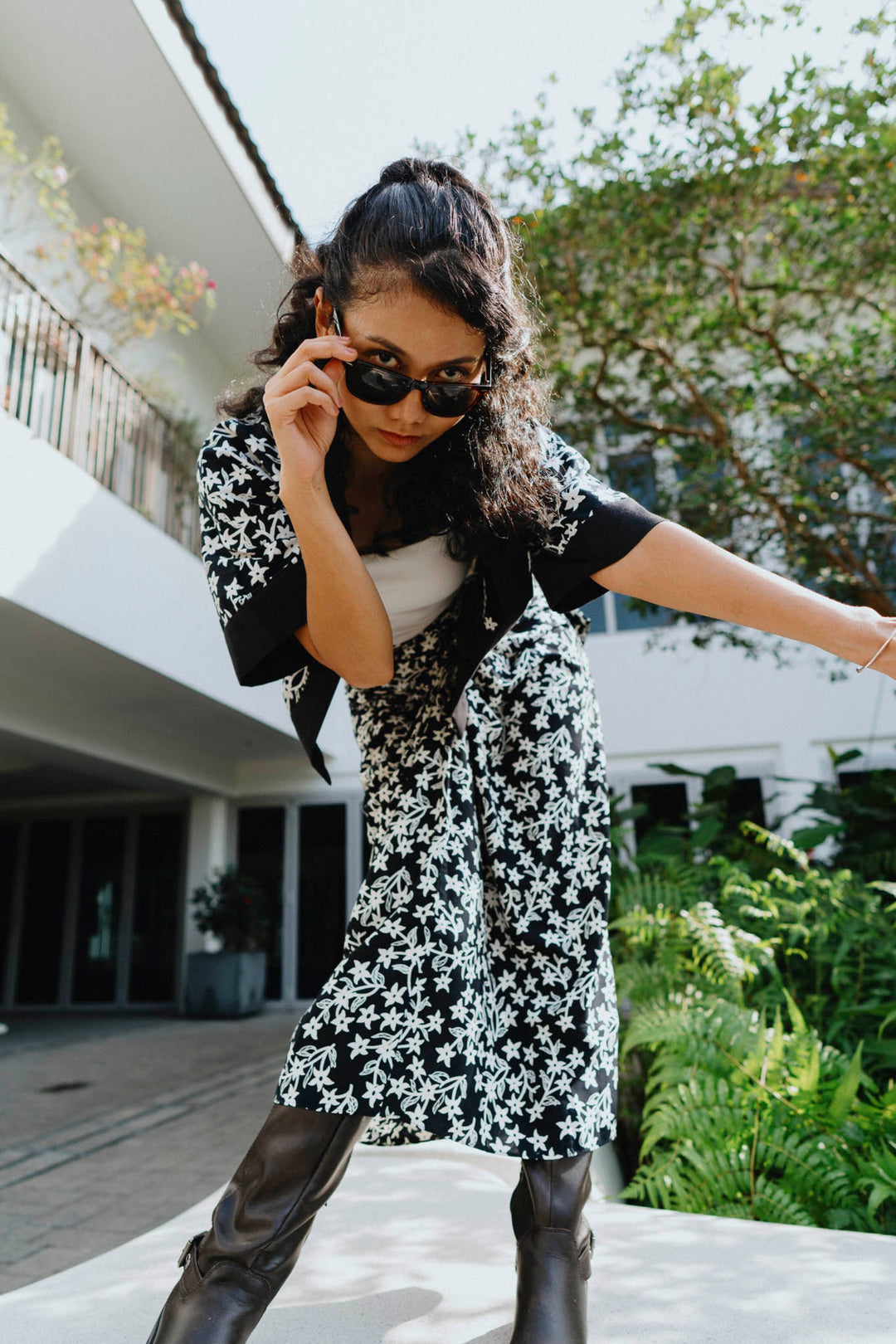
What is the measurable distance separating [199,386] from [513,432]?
1025cm

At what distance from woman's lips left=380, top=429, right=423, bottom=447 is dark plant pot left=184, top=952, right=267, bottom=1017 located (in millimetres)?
10641

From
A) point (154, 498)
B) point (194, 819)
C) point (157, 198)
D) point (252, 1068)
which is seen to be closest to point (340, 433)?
point (252, 1068)

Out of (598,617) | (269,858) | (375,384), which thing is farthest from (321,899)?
(375,384)

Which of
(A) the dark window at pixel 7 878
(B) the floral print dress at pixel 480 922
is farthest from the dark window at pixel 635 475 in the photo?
(A) the dark window at pixel 7 878

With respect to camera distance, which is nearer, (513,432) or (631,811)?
(513,432)

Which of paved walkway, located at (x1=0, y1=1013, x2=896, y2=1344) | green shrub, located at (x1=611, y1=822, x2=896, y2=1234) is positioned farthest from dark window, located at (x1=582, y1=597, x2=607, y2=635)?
paved walkway, located at (x1=0, y1=1013, x2=896, y2=1344)

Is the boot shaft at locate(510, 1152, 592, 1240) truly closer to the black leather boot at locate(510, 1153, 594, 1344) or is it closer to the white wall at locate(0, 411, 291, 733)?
the black leather boot at locate(510, 1153, 594, 1344)

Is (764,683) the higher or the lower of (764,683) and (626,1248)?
the higher

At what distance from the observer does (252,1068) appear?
23.0 feet

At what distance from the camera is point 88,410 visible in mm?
6824

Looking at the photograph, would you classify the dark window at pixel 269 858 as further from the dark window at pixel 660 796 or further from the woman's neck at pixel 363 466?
the woman's neck at pixel 363 466

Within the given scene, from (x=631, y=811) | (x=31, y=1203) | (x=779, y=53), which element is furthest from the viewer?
(x=631, y=811)

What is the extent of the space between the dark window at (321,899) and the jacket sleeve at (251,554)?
10.5 meters

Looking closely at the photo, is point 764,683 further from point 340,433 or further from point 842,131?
point 340,433
